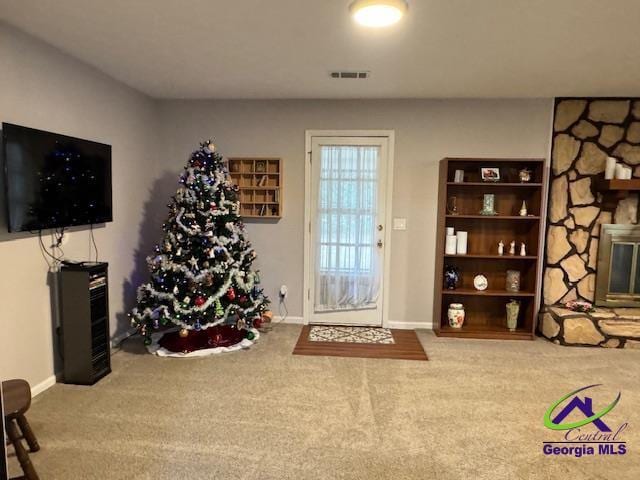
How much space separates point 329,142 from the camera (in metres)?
4.29

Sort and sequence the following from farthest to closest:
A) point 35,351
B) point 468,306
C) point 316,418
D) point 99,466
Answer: point 468,306
point 35,351
point 316,418
point 99,466

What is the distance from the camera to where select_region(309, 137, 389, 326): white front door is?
4.30 metres

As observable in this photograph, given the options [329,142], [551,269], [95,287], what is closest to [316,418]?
[95,287]

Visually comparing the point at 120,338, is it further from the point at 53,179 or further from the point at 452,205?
the point at 452,205

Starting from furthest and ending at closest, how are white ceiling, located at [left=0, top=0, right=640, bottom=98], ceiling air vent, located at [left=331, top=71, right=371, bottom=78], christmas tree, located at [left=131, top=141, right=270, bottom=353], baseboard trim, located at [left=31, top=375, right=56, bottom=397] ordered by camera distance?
christmas tree, located at [left=131, top=141, right=270, bottom=353], ceiling air vent, located at [left=331, top=71, right=371, bottom=78], baseboard trim, located at [left=31, top=375, right=56, bottom=397], white ceiling, located at [left=0, top=0, right=640, bottom=98]

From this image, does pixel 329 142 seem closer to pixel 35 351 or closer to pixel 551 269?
pixel 551 269

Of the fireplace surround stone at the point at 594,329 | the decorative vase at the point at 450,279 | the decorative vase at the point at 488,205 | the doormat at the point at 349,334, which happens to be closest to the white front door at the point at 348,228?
the doormat at the point at 349,334

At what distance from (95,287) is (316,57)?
2.30m

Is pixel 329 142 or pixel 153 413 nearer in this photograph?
pixel 153 413

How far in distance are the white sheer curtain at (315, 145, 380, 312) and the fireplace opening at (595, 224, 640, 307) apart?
7.25ft

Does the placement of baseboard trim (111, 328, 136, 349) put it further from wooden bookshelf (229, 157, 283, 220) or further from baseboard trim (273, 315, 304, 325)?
wooden bookshelf (229, 157, 283, 220)

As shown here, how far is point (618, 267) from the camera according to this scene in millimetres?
4117

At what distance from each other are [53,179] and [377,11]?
229 cm

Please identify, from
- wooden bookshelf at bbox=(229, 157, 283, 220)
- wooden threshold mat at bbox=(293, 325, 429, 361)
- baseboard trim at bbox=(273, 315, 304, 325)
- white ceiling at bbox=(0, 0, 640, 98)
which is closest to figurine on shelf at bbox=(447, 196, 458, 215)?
white ceiling at bbox=(0, 0, 640, 98)
